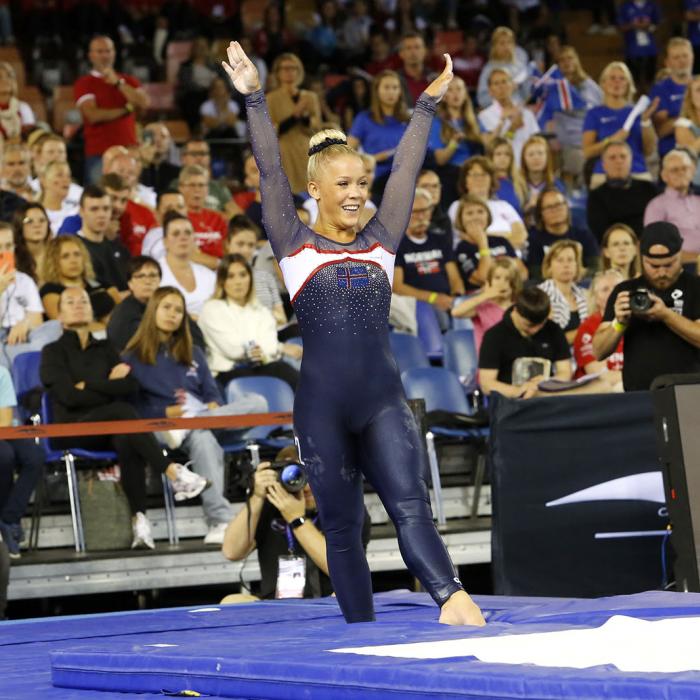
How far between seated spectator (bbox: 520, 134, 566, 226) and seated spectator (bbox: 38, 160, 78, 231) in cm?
380

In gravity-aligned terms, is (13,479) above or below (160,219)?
below

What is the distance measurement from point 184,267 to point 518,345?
8.11 ft

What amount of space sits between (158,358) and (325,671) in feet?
15.6

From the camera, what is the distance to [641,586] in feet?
22.6

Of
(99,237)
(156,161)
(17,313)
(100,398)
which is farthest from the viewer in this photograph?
(156,161)

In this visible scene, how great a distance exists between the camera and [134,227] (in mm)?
10141

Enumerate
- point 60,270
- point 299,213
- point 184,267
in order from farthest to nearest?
1. point 299,213
2. point 184,267
3. point 60,270

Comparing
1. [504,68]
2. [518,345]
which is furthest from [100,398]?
[504,68]

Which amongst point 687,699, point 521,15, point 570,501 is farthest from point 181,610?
point 521,15

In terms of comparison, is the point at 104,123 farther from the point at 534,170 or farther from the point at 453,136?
the point at 534,170

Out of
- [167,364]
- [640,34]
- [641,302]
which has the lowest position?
[167,364]

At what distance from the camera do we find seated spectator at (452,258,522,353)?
9.17 m

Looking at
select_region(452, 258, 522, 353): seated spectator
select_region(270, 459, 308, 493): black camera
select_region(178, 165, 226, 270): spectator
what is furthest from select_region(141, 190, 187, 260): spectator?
select_region(270, 459, 308, 493): black camera

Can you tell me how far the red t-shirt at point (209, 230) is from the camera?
34.6ft
